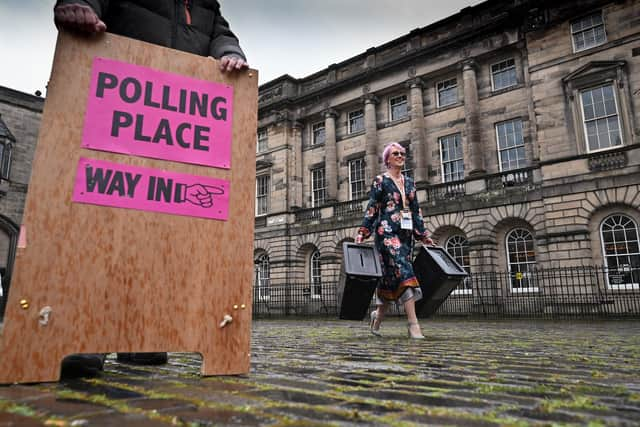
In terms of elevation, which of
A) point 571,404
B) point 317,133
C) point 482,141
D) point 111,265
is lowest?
point 571,404

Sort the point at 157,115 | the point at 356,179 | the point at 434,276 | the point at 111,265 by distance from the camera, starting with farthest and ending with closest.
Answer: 1. the point at 356,179
2. the point at 434,276
3. the point at 157,115
4. the point at 111,265

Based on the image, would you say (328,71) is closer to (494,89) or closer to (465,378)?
(494,89)

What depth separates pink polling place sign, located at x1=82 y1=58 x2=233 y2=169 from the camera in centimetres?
236

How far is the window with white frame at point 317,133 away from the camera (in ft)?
85.9

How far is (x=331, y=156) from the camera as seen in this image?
24.7 m

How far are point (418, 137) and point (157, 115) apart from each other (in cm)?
1995

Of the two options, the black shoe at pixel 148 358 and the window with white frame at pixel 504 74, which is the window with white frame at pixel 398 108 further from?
the black shoe at pixel 148 358

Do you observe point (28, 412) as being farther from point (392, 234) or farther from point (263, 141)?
point (263, 141)

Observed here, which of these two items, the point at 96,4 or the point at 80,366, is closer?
the point at 80,366

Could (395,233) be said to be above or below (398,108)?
below

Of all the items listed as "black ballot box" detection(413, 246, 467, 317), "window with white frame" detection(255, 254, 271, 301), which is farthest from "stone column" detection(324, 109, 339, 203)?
"black ballot box" detection(413, 246, 467, 317)

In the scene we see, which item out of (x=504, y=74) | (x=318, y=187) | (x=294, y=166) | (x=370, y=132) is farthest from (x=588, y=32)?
(x=294, y=166)

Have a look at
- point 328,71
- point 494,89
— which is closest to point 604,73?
point 494,89

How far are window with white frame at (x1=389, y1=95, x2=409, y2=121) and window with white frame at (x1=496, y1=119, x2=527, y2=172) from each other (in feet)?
16.3
